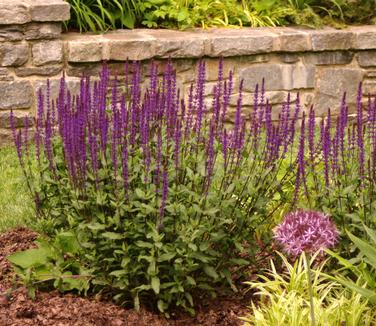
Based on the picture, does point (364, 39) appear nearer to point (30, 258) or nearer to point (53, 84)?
point (53, 84)

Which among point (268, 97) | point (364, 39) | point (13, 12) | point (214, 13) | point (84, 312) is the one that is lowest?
point (84, 312)

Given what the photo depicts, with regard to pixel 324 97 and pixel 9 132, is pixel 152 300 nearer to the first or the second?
pixel 9 132

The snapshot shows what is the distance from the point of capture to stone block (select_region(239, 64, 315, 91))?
7500 millimetres

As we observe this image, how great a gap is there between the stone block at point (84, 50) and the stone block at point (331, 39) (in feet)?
6.40

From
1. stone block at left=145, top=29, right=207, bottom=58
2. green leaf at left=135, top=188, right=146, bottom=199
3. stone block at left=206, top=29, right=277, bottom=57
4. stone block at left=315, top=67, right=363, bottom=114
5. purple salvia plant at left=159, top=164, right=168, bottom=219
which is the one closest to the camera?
purple salvia plant at left=159, top=164, right=168, bottom=219

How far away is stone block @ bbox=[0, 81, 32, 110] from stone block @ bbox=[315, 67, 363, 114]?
264 centimetres

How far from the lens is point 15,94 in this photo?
6879 millimetres

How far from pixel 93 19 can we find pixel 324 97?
7.28ft

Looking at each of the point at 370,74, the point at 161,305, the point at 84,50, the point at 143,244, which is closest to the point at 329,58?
the point at 370,74

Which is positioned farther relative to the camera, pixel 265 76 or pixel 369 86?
pixel 369 86

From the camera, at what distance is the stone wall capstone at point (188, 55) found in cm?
681

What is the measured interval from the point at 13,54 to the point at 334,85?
294cm

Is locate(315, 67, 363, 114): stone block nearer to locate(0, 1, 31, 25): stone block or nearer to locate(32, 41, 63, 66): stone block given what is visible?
locate(32, 41, 63, 66): stone block

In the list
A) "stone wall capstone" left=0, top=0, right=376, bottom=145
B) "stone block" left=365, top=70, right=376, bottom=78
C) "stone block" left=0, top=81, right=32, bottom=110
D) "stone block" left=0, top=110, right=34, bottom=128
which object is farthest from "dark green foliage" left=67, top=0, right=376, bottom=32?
"stone block" left=0, top=110, right=34, bottom=128
